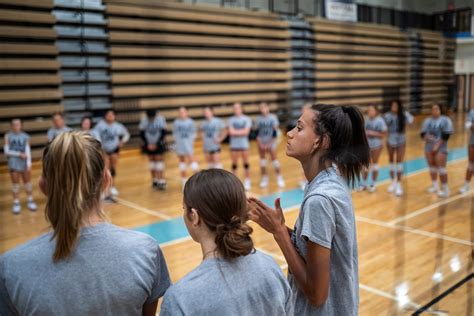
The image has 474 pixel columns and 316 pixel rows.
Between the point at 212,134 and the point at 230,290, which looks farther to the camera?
the point at 212,134

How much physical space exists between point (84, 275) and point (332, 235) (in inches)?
30.6

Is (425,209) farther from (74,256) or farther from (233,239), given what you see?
(74,256)

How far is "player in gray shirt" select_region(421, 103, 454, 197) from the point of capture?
5.05 metres

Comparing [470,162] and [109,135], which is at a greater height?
[109,135]

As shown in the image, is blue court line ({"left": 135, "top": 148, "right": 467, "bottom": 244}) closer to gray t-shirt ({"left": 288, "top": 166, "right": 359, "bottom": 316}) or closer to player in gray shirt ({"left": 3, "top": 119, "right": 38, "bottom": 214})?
player in gray shirt ({"left": 3, "top": 119, "right": 38, "bottom": 214})

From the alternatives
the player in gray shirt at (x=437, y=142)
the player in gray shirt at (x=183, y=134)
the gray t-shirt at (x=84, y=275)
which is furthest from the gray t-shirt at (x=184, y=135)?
the gray t-shirt at (x=84, y=275)

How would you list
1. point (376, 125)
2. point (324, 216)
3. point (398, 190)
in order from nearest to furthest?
1. point (324, 216)
2. point (376, 125)
3. point (398, 190)

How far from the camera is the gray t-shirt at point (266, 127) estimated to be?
7.97 metres

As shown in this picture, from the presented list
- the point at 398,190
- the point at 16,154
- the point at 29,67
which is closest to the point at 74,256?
the point at 16,154

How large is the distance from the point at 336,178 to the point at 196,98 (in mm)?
11247

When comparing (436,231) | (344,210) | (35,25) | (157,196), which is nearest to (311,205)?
(344,210)

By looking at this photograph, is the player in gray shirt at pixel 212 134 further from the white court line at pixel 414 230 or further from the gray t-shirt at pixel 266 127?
the white court line at pixel 414 230

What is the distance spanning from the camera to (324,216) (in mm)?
1416

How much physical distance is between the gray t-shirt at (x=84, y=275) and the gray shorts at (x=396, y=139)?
6.28 metres
